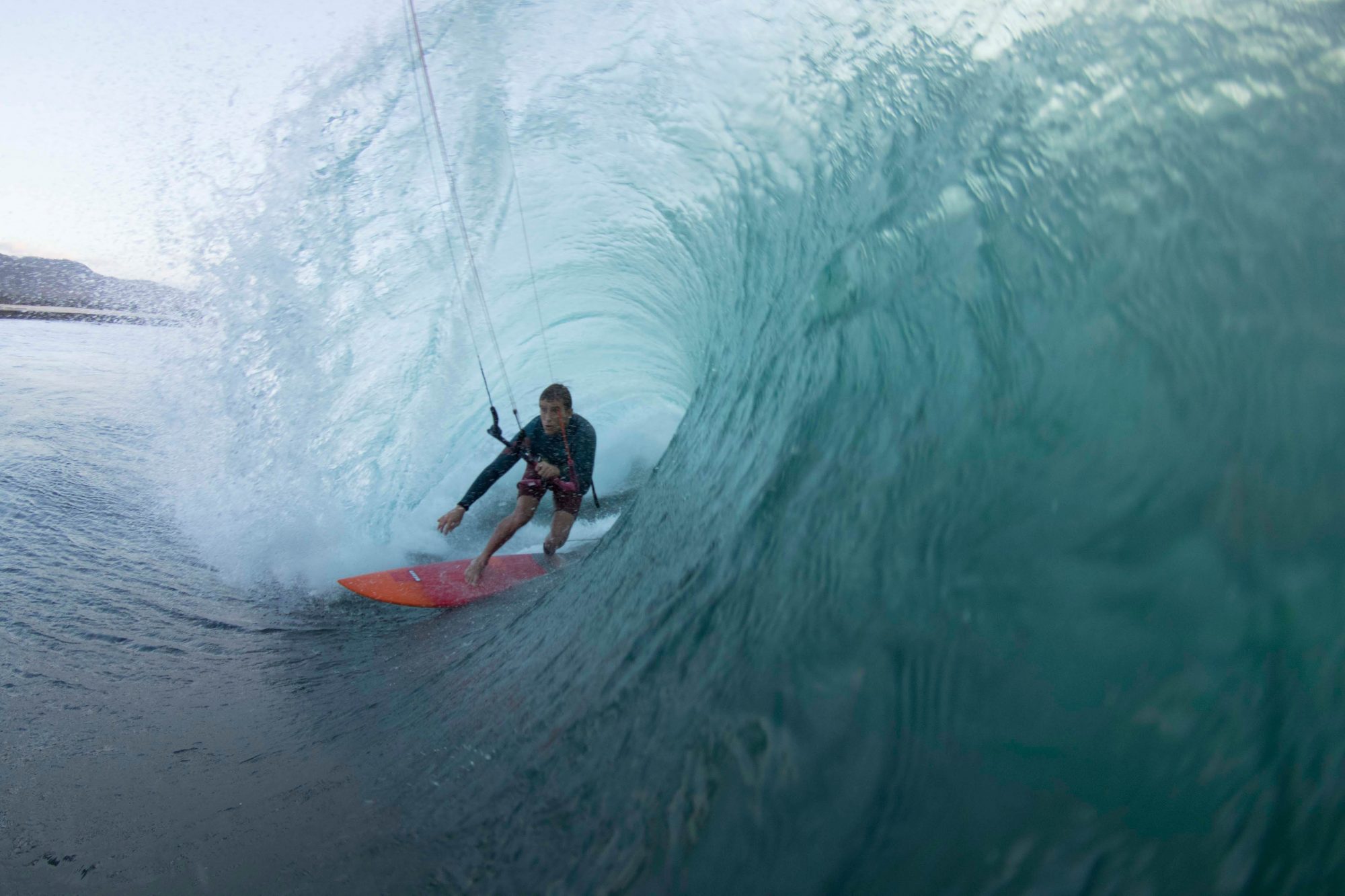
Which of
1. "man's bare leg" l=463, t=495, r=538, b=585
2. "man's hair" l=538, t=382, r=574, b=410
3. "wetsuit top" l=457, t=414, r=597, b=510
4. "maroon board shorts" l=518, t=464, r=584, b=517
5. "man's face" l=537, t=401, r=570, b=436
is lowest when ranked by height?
"man's bare leg" l=463, t=495, r=538, b=585

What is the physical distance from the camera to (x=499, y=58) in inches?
238

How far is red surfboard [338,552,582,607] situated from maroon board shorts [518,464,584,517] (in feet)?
1.28

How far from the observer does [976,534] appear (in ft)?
4.99

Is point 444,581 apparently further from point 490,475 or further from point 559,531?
point 559,531

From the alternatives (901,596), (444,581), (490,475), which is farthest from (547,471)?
(901,596)

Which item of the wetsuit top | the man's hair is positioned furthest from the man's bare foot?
the man's hair

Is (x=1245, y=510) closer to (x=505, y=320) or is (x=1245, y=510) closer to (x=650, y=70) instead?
(x=650, y=70)

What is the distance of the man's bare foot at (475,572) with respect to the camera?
202 inches

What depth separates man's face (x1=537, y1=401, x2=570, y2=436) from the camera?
5.20m

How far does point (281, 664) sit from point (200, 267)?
3732 mm

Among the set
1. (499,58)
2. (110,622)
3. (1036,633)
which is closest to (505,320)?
(499,58)

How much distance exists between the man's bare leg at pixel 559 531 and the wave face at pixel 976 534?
1.85 meters

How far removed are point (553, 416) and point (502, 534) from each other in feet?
2.85

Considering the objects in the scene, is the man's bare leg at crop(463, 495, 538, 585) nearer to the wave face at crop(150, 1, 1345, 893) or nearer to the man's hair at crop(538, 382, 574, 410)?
the man's hair at crop(538, 382, 574, 410)
